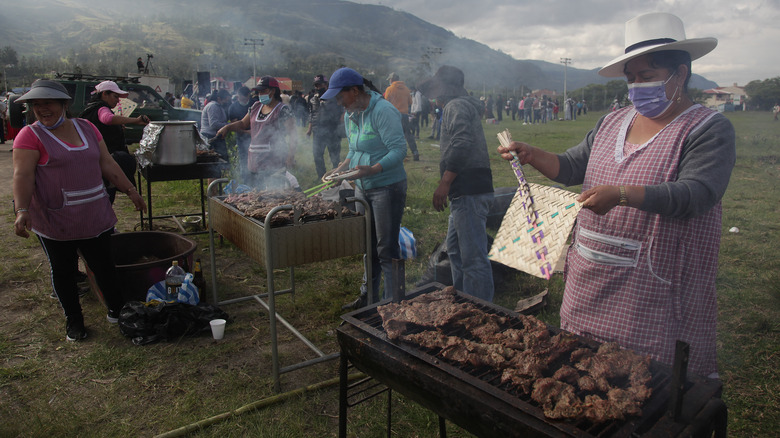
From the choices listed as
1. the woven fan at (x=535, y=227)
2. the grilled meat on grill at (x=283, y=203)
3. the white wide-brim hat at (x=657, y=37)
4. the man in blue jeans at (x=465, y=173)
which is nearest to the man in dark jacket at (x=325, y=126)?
the grilled meat on grill at (x=283, y=203)

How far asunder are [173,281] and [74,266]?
2.75 ft

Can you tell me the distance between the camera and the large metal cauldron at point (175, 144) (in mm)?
6184

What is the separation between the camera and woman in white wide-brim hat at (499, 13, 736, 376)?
183 centimetres

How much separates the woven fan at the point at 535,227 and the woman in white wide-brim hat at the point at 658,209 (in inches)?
4.2

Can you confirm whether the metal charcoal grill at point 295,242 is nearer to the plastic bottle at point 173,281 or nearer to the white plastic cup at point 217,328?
the white plastic cup at point 217,328

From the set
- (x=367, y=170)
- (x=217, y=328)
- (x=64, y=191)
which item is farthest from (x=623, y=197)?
(x=64, y=191)

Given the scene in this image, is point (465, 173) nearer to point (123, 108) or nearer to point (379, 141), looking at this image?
point (379, 141)

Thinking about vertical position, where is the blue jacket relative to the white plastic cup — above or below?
above

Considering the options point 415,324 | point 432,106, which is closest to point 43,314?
point 415,324

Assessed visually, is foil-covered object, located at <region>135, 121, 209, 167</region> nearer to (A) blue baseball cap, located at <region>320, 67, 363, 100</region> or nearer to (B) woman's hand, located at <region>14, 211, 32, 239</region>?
(B) woman's hand, located at <region>14, 211, 32, 239</region>

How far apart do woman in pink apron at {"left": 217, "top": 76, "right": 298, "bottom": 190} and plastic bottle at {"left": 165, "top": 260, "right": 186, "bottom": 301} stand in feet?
7.20

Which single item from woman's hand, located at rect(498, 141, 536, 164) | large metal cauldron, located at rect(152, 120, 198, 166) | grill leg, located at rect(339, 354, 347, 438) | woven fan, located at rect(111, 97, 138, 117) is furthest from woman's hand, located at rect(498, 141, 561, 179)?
woven fan, located at rect(111, 97, 138, 117)

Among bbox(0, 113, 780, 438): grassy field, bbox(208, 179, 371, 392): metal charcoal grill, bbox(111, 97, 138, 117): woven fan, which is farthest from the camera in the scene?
bbox(111, 97, 138, 117): woven fan

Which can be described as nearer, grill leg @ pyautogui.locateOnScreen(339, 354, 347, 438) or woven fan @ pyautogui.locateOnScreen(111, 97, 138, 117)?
grill leg @ pyautogui.locateOnScreen(339, 354, 347, 438)
